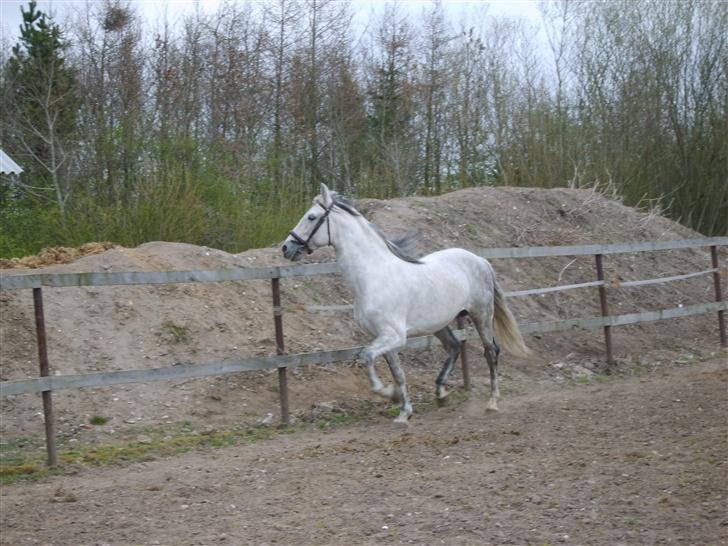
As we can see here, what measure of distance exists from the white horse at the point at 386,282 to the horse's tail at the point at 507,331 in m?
0.60

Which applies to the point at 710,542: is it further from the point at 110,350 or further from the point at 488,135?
the point at 488,135

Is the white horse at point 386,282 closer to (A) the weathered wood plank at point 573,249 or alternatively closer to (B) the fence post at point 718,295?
(A) the weathered wood plank at point 573,249

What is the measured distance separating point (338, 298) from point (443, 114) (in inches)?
424

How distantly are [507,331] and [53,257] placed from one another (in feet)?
18.8

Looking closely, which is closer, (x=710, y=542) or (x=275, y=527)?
(x=710, y=542)

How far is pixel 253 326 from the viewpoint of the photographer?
32.2ft

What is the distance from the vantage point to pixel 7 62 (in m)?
19.1

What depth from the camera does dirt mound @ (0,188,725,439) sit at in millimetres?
8320

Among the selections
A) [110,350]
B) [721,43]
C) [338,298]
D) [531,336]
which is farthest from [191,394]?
[721,43]

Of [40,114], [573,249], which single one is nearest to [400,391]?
[573,249]

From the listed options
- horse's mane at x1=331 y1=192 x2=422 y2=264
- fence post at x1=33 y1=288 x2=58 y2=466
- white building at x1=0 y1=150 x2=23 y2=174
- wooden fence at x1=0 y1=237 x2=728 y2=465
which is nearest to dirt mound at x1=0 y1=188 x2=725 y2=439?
wooden fence at x1=0 y1=237 x2=728 y2=465

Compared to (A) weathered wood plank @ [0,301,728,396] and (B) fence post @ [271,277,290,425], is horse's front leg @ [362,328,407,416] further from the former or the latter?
(B) fence post @ [271,277,290,425]

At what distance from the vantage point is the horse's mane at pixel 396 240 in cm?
789

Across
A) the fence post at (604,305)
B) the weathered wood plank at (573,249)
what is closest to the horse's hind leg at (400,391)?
the weathered wood plank at (573,249)
